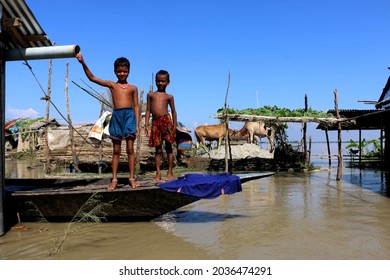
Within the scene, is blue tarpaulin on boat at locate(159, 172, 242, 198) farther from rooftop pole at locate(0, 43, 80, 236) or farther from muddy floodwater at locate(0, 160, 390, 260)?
rooftop pole at locate(0, 43, 80, 236)

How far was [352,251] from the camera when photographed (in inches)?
157

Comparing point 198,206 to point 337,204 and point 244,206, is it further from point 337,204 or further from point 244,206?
point 337,204

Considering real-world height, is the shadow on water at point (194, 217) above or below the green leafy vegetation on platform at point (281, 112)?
below

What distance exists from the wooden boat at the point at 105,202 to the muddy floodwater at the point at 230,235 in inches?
7.0

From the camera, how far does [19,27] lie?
17.1ft

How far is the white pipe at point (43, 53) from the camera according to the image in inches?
184

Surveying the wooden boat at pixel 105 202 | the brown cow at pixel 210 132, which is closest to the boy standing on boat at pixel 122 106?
the wooden boat at pixel 105 202

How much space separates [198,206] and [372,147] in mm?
17738

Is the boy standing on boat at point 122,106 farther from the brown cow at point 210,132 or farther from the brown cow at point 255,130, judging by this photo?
the brown cow at point 255,130

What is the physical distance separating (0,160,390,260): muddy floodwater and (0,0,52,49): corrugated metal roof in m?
2.89

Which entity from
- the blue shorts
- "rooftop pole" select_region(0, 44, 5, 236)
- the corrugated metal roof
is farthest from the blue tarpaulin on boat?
the corrugated metal roof
